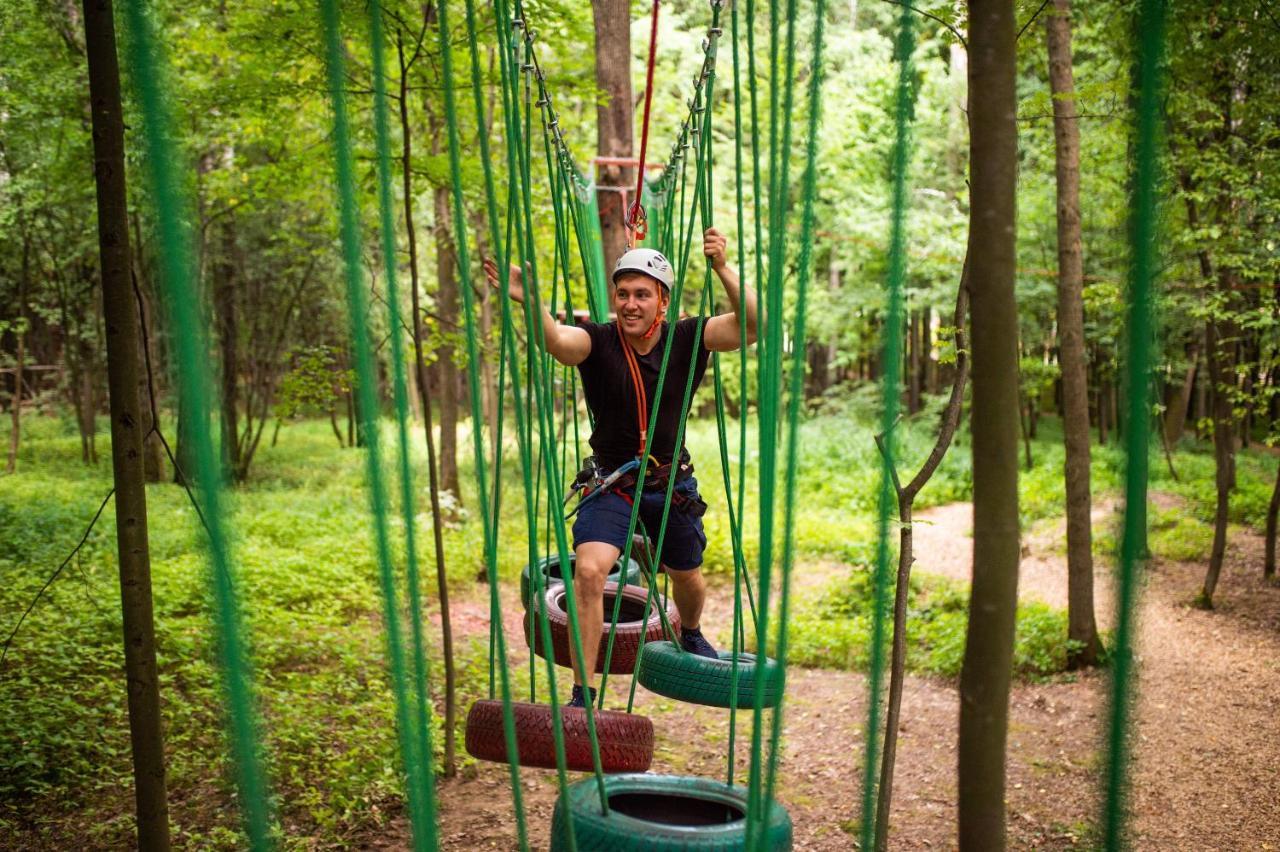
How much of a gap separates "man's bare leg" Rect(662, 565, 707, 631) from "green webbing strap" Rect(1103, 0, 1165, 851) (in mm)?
1924

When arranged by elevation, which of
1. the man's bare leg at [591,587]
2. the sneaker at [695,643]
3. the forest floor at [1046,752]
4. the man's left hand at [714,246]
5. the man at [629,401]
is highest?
the man's left hand at [714,246]

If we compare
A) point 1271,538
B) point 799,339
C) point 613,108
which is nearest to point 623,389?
point 799,339

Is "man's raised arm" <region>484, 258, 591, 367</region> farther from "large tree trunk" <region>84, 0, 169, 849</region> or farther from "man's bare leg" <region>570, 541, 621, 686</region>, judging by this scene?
"large tree trunk" <region>84, 0, 169, 849</region>

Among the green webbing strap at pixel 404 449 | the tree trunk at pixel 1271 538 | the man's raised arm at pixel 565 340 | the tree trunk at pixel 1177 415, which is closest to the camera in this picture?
the green webbing strap at pixel 404 449

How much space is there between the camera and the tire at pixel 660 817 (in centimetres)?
151

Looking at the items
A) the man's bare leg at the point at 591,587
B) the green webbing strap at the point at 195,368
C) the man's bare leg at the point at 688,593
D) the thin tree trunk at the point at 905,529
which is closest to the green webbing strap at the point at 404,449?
the green webbing strap at the point at 195,368

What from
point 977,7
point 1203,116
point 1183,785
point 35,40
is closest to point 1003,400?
point 977,7

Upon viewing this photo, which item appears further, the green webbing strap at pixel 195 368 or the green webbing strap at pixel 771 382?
the green webbing strap at pixel 771 382

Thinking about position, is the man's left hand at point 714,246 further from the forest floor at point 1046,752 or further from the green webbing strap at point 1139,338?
the forest floor at point 1046,752

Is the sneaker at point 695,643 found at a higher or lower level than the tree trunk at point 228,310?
lower

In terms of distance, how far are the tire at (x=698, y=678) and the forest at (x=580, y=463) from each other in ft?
0.13

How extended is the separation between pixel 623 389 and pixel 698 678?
830 mm

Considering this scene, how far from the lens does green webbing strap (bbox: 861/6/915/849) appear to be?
1.14 m

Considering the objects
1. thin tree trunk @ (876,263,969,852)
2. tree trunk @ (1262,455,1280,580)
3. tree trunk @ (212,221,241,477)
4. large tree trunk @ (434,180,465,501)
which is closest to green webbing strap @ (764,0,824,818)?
thin tree trunk @ (876,263,969,852)
